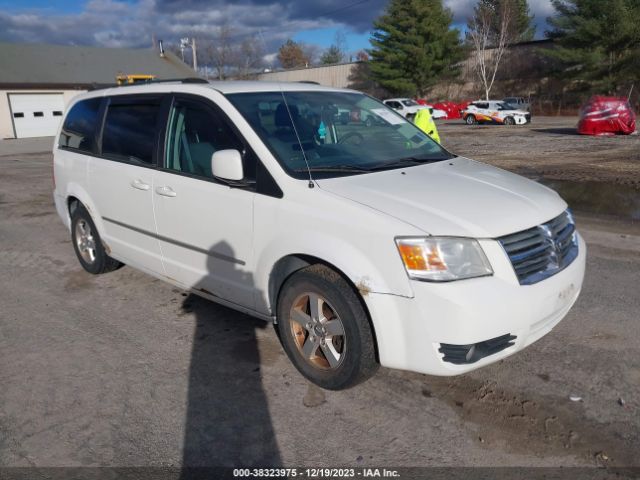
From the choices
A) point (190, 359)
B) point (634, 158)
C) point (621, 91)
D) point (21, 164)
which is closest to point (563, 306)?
point (190, 359)

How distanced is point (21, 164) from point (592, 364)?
62.8ft

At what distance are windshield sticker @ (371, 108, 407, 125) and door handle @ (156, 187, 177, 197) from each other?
1824 millimetres

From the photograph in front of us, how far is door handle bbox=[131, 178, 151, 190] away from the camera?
13.9ft

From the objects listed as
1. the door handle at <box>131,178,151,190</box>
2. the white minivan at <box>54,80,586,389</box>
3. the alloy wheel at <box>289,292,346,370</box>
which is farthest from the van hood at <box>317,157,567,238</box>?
the door handle at <box>131,178,151,190</box>

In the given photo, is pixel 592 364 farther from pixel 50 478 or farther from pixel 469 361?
pixel 50 478

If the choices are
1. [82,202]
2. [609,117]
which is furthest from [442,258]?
[609,117]

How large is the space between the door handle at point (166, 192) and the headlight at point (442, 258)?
1.93 m

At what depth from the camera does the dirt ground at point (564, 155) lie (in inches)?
456

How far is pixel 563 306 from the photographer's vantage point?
320 cm

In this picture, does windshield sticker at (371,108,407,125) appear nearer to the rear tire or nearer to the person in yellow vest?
the rear tire

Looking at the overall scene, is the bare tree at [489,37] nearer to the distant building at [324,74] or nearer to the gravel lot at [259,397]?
the distant building at [324,74]

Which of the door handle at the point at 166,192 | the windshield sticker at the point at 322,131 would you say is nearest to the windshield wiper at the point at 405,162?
the windshield sticker at the point at 322,131

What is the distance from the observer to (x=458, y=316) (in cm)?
272

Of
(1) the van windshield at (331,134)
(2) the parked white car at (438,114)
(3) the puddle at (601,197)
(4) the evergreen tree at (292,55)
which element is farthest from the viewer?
(4) the evergreen tree at (292,55)
